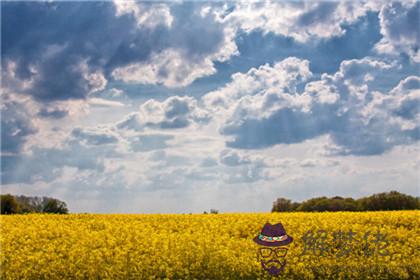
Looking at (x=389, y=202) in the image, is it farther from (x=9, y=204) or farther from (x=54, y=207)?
(x=9, y=204)

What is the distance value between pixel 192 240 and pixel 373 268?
4.93 m

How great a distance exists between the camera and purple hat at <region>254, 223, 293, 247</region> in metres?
13.8

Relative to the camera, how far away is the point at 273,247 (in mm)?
13633

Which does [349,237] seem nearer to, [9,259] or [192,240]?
[192,240]

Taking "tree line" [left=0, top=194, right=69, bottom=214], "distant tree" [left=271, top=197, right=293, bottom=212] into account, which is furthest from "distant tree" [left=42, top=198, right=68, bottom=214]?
"distant tree" [left=271, top=197, right=293, bottom=212]

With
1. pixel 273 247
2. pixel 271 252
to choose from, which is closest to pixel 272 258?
pixel 271 252

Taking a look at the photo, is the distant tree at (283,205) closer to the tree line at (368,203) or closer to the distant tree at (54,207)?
the tree line at (368,203)

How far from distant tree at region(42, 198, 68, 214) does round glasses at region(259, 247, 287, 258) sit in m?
13.4

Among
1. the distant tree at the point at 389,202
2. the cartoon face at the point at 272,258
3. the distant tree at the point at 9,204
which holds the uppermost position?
the distant tree at the point at 9,204

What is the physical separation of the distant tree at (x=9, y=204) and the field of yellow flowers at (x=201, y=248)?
11.9 m

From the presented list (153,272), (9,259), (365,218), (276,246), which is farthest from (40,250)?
(365,218)

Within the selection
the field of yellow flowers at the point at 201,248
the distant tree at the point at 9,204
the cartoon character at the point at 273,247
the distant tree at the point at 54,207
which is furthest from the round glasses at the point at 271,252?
the distant tree at the point at 9,204

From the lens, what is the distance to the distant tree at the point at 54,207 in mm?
24281

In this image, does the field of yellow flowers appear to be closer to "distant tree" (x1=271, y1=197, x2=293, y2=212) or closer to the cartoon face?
the cartoon face
